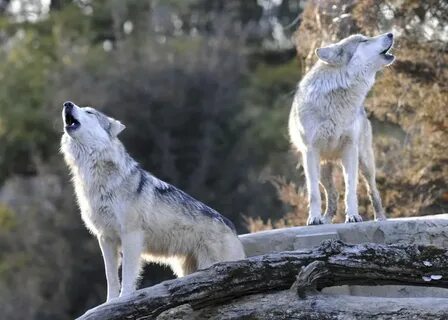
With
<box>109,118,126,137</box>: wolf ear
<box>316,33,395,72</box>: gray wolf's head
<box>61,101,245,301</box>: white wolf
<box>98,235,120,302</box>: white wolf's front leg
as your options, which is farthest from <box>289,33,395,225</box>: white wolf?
<box>98,235,120,302</box>: white wolf's front leg

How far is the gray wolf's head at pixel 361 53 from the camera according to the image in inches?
427

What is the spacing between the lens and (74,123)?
9703 mm

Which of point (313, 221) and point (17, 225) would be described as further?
point (17, 225)

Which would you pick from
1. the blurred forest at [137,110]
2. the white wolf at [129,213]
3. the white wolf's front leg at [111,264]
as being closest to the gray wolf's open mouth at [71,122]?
the white wolf at [129,213]

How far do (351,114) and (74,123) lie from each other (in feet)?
8.86

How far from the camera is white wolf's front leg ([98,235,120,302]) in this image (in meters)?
9.57

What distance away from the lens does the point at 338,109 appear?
10.8 m

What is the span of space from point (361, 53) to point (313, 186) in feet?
4.40

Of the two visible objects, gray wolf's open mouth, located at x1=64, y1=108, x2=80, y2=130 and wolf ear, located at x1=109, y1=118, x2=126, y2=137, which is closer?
gray wolf's open mouth, located at x1=64, y1=108, x2=80, y2=130

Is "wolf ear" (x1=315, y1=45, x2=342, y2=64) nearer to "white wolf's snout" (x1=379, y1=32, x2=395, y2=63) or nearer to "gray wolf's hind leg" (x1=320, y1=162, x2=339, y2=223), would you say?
"white wolf's snout" (x1=379, y1=32, x2=395, y2=63)

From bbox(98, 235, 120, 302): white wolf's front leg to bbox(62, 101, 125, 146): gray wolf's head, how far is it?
840 mm

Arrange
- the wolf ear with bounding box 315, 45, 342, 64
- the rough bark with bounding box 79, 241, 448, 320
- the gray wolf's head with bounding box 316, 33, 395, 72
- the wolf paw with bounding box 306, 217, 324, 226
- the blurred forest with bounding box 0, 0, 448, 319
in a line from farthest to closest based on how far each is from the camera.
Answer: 1. the blurred forest with bounding box 0, 0, 448, 319
2. the wolf ear with bounding box 315, 45, 342, 64
3. the gray wolf's head with bounding box 316, 33, 395, 72
4. the wolf paw with bounding box 306, 217, 324, 226
5. the rough bark with bounding box 79, 241, 448, 320

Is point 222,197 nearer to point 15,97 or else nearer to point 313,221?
point 15,97

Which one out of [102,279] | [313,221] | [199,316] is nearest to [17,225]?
[102,279]
